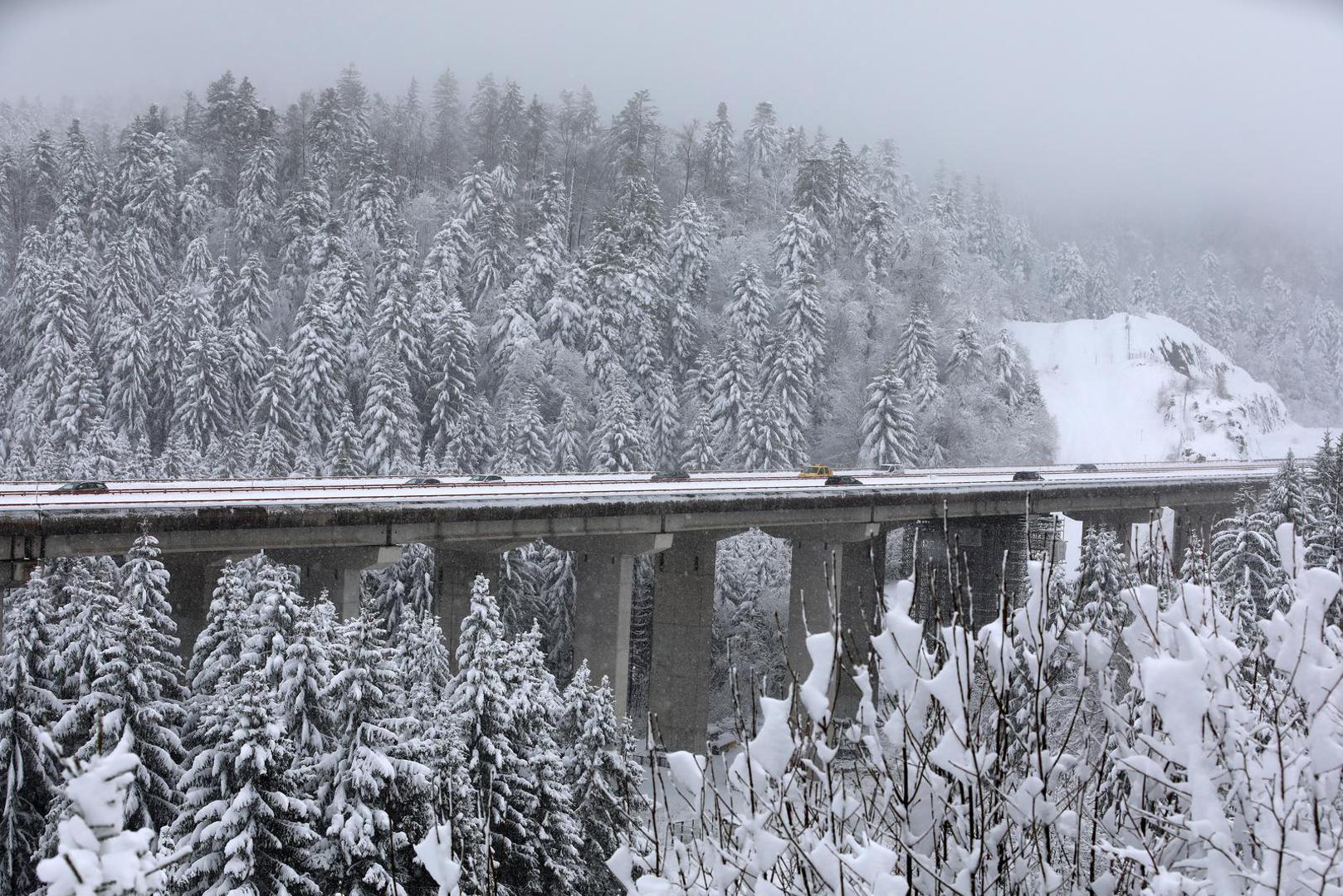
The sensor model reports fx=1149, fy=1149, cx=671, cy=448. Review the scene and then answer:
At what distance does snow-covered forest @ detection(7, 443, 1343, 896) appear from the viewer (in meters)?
3.38

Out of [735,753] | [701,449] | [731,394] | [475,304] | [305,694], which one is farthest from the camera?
[475,304]

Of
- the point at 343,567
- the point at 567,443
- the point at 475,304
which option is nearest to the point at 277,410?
the point at 567,443

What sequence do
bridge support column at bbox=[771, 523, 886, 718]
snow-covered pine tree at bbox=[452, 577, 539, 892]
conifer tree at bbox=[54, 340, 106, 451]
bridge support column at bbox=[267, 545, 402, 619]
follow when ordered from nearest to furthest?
snow-covered pine tree at bbox=[452, 577, 539, 892] → bridge support column at bbox=[267, 545, 402, 619] → bridge support column at bbox=[771, 523, 886, 718] → conifer tree at bbox=[54, 340, 106, 451]

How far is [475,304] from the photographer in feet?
250

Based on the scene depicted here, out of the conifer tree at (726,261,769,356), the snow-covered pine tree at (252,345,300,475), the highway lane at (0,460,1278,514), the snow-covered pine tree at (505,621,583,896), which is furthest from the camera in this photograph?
the conifer tree at (726,261,769,356)

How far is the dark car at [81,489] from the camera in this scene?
25.8 m

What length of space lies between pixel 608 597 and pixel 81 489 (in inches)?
557

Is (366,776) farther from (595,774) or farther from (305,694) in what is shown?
(595,774)

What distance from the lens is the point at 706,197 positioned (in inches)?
4003

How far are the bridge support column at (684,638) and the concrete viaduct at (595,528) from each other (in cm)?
5

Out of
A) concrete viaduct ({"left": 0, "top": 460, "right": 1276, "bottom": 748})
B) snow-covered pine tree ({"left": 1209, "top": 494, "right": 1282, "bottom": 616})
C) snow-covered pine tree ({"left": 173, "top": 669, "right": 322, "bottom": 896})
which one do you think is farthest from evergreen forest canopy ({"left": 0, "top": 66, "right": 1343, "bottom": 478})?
snow-covered pine tree ({"left": 173, "top": 669, "right": 322, "bottom": 896})

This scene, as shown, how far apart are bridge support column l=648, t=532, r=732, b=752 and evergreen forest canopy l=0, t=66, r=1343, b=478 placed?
1992cm

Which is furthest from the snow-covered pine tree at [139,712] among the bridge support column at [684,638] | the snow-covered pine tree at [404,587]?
the snow-covered pine tree at [404,587]

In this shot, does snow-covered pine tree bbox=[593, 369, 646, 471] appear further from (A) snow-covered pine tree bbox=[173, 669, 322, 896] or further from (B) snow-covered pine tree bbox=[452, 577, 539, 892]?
(A) snow-covered pine tree bbox=[173, 669, 322, 896]
